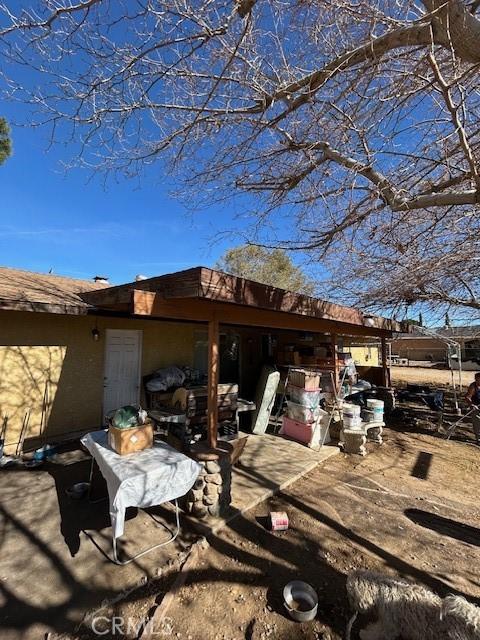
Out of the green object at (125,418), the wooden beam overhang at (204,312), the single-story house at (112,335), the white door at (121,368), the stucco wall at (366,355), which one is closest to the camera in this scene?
the wooden beam overhang at (204,312)

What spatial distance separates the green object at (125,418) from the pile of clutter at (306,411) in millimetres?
3539

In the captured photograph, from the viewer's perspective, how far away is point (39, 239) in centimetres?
1273

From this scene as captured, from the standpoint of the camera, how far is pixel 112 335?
6773mm

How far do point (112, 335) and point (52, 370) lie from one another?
4.37 ft

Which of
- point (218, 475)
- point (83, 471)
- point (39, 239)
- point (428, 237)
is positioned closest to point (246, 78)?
point (428, 237)

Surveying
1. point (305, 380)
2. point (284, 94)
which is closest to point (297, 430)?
point (305, 380)

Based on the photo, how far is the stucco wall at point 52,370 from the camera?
5426 millimetres

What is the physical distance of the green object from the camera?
10.6ft

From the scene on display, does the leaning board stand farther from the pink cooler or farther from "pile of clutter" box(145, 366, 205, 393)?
"pile of clutter" box(145, 366, 205, 393)

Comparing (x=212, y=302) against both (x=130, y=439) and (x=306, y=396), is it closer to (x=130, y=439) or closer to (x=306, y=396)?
(x=130, y=439)

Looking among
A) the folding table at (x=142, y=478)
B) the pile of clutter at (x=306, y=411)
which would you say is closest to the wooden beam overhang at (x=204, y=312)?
the pile of clutter at (x=306, y=411)

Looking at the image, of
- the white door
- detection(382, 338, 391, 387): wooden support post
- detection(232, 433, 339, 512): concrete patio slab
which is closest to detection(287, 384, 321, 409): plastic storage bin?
detection(232, 433, 339, 512): concrete patio slab

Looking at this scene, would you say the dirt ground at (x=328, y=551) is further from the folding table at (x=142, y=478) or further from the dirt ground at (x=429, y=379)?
the dirt ground at (x=429, y=379)

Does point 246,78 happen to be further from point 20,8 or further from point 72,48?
point 20,8
